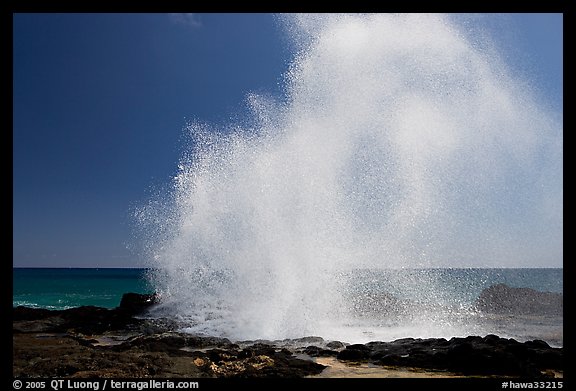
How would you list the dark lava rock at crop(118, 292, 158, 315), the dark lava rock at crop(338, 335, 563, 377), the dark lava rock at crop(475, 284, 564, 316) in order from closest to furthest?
the dark lava rock at crop(338, 335, 563, 377) → the dark lava rock at crop(118, 292, 158, 315) → the dark lava rock at crop(475, 284, 564, 316)

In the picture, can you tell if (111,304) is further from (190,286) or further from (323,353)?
(323,353)

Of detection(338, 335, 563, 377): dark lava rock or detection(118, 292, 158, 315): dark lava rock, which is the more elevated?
detection(118, 292, 158, 315): dark lava rock

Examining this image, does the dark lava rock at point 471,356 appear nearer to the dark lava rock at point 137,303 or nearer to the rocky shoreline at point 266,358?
the rocky shoreline at point 266,358

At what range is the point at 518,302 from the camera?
70.2 feet

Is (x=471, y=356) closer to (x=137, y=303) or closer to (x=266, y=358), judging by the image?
(x=266, y=358)

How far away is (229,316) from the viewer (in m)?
15.2

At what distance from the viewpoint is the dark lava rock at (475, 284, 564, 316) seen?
19.9 metres

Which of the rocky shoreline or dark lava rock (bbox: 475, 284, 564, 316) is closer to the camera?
the rocky shoreline

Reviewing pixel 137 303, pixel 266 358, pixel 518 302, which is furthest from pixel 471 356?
pixel 518 302

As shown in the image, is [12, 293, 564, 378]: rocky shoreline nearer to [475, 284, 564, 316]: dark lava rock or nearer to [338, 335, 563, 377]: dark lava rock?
[338, 335, 563, 377]: dark lava rock

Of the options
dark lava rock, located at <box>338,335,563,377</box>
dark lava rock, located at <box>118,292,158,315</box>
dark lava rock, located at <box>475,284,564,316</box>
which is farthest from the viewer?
dark lava rock, located at <box>475,284,564,316</box>

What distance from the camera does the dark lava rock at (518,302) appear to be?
19.9 m

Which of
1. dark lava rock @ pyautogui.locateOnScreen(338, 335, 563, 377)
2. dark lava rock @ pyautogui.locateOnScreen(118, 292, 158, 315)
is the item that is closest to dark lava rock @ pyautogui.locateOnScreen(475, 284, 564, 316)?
dark lava rock @ pyautogui.locateOnScreen(338, 335, 563, 377)
